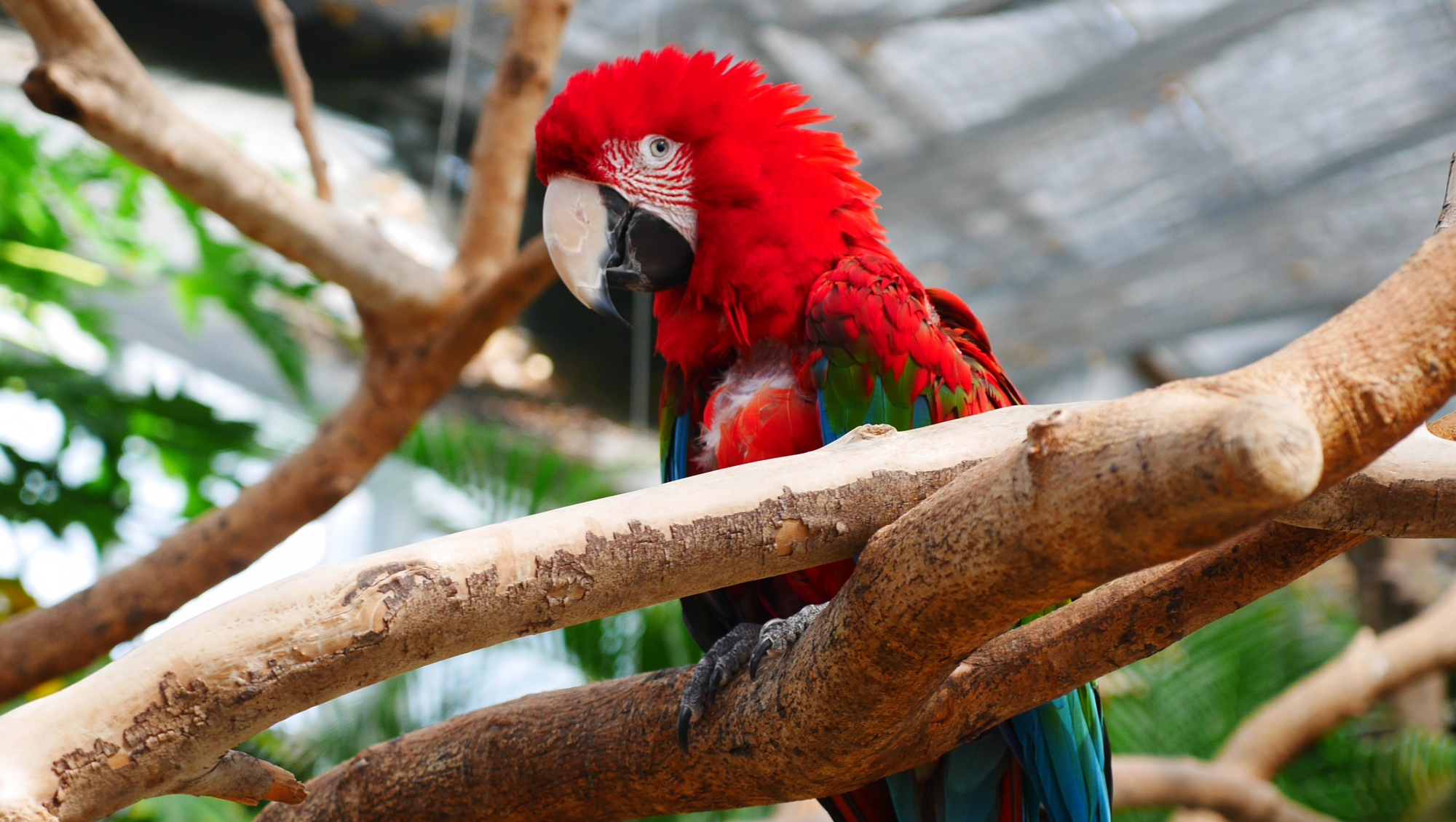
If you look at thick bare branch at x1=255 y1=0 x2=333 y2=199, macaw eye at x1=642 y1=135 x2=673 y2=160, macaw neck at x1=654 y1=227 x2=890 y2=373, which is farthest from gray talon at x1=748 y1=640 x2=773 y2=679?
thick bare branch at x1=255 y1=0 x2=333 y2=199

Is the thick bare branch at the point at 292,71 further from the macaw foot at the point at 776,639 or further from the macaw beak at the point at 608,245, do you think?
the macaw foot at the point at 776,639

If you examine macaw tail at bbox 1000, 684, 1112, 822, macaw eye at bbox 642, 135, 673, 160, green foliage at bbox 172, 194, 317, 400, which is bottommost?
macaw tail at bbox 1000, 684, 1112, 822

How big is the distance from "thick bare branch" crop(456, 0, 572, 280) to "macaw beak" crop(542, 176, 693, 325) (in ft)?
1.86

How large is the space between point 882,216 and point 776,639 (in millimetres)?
2122

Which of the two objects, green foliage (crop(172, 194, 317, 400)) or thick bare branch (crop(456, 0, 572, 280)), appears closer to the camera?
thick bare branch (crop(456, 0, 572, 280))

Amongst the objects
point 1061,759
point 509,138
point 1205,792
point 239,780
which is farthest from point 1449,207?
Result: point 1205,792

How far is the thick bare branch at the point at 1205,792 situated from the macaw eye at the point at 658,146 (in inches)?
64.0

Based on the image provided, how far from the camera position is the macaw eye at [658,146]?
3.78ft

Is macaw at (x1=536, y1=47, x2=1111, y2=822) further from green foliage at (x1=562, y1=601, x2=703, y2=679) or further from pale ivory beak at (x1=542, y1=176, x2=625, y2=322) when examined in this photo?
green foliage at (x1=562, y1=601, x2=703, y2=679)

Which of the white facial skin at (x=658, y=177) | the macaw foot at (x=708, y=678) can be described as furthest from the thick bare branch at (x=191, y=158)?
the macaw foot at (x=708, y=678)

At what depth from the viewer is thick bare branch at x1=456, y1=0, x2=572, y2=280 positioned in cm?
167

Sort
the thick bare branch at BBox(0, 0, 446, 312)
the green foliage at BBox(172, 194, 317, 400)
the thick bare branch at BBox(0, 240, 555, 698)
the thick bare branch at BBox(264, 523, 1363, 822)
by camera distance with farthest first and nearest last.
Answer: the green foliage at BBox(172, 194, 317, 400) < the thick bare branch at BBox(0, 240, 555, 698) < the thick bare branch at BBox(0, 0, 446, 312) < the thick bare branch at BBox(264, 523, 1363, 822)

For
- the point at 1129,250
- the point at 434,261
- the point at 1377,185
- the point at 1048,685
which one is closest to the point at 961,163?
the point at 1129,250

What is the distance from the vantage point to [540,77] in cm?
169
